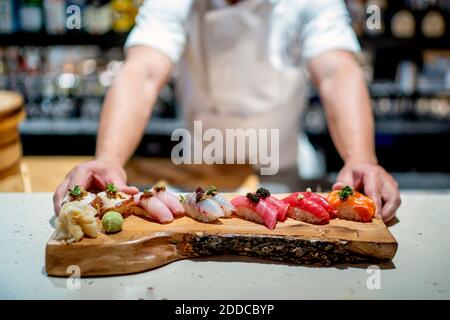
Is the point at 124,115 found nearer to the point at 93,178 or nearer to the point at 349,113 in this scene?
the point at 93,178

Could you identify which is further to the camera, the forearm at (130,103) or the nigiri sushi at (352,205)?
the forearm at (130,103)

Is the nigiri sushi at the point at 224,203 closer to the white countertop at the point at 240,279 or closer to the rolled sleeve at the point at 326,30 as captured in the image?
the white countertop at the point at 240,279

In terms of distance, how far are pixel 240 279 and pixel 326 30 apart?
4.51 ft

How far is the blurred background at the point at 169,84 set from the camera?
346 cm

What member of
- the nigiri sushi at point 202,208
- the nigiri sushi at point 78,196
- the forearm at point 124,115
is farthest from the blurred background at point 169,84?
the nigiri sushi at point 78,196

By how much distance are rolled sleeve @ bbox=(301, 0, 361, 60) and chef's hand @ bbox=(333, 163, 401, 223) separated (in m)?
0.77

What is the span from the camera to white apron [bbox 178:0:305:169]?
2.47 meters

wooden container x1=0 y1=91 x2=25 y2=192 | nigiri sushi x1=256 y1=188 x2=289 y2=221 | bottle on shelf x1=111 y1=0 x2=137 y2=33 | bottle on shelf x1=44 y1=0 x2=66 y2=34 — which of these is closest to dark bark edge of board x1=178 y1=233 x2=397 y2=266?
nigiri sushi x1=256 y1=188 x2=289 y2=221

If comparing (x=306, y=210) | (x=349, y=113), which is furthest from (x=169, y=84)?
(x=306, y=210)

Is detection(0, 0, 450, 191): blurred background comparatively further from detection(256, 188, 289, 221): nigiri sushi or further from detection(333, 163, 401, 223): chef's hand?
detection(256, 188, 289, 221): nigiri sushi

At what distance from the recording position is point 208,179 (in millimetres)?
2459

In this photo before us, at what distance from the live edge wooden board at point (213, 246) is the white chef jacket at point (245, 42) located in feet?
3.65

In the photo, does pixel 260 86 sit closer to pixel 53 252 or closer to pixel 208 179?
pixel 208 179

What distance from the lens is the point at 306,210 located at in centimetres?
137
